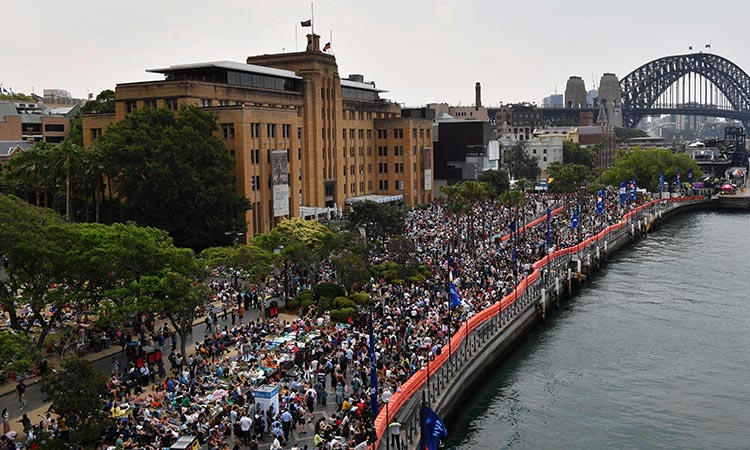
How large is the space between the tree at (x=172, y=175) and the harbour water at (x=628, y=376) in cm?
3312

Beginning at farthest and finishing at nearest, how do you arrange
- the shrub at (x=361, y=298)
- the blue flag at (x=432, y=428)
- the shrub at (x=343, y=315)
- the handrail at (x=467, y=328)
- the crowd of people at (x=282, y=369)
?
the shrub at (x=361, y=298) → the shrub at (x=343, y=315) → the handrail at (x=467, y=328) → the crowd of people at (x=282, y=369) → the blue flag at (x=432, y=428)

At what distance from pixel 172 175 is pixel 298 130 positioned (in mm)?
30809

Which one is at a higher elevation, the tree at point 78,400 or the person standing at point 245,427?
the tree at point 78,400

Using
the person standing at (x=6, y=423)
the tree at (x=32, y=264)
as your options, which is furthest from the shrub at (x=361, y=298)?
the person standing at (x=6, y=423)

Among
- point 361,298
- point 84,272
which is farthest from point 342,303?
point 84,272

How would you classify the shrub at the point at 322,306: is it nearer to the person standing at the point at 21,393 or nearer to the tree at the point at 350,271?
the tree at the point at 350,271

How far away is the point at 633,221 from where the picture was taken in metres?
125

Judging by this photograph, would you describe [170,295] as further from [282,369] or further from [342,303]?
[342,303]

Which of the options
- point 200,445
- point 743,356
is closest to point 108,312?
point 200,445

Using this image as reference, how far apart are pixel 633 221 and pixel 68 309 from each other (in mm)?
96262

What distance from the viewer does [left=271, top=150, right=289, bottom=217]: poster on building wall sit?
88.1 m

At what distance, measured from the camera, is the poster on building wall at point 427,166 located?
132m

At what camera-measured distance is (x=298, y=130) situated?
10212 cm

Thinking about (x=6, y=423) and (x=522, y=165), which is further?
(x=522, y=165)
